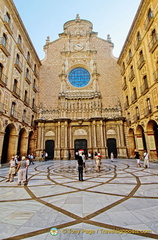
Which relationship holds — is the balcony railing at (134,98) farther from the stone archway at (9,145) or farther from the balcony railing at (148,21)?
the stone archway at (9,145)

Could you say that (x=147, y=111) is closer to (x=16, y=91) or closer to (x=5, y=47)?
(x=16, y=91)

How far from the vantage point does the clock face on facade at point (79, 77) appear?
A: 22062mm

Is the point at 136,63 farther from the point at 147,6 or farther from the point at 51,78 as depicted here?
the point at 51,78

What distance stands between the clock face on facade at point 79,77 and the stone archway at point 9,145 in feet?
42.4

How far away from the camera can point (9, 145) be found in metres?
13.6

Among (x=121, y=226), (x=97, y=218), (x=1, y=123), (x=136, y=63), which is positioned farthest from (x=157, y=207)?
(x=136, y=63)

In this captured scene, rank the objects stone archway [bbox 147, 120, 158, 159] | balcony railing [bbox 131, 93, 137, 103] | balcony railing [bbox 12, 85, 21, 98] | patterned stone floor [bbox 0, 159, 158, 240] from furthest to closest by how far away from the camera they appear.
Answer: balcony railing [bbox 131, 93, 137, 103] → balcony railing [bbox 12, 85, 21, 98] → stone archway [bbox 147, 120, 158, 159] → patterned stone floor [bbox 0, 159, 158, 240]

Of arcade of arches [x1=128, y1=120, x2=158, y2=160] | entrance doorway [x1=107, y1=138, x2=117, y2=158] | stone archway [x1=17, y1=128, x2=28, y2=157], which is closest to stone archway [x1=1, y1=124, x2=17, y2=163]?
stone archway [x1=17, y1=128, x2=28, y2=157]

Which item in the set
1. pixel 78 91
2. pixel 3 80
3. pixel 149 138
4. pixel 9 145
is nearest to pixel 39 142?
pixel 9 145

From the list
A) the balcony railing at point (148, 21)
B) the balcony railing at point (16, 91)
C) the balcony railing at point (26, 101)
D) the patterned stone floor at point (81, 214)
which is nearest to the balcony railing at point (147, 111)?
the balcony railing at point (148, 21)

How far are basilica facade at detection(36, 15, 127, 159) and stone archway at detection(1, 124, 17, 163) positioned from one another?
516 centimetres

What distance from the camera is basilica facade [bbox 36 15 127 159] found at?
736 inches

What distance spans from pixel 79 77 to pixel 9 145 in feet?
52.1

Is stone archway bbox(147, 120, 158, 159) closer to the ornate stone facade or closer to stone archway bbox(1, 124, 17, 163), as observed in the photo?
the ornate stone facade
